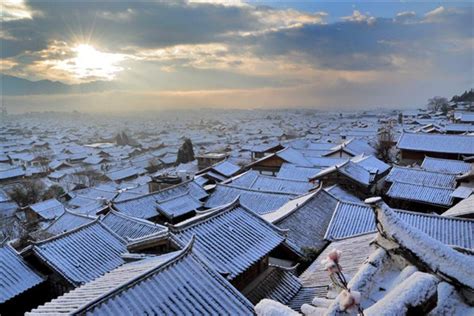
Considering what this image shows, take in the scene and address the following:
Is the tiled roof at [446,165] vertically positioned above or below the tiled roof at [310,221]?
above

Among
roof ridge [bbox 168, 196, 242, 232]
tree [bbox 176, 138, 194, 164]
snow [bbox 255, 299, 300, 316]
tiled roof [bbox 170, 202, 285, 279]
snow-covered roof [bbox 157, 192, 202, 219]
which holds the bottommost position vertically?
tree [bbox 176, 138, 194, 164]

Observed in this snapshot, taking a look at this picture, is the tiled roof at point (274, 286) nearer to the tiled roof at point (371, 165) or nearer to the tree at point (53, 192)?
the tiled roof at point (371, 165)

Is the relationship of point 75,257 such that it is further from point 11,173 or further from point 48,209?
point 11,173

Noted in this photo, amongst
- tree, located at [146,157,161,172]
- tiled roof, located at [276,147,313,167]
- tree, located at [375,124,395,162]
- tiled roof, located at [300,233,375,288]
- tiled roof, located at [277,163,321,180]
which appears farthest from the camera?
tree, located at [146,157,161,172]

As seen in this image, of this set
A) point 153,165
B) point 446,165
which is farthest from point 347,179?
point 153,165

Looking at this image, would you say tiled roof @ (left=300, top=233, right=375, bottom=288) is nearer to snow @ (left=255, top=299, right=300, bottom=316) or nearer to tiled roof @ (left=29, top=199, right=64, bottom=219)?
snow @ (left=255, top=299, right=300, bottom=316)

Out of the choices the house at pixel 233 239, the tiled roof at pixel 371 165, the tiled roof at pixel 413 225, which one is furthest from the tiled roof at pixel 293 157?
the house at pixel 233 239

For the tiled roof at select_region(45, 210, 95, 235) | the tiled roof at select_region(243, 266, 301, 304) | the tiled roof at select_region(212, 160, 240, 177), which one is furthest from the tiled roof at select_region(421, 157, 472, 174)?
the tiled roof at select_region(45, 210, 95, 235)
